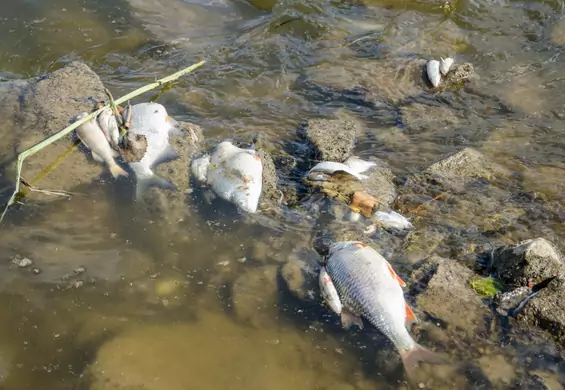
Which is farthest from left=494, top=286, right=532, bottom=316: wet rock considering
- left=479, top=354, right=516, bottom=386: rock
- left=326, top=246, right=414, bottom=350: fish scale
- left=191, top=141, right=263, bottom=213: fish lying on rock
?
left=191, top=141, right=263, bottom=213: fish lying on rock

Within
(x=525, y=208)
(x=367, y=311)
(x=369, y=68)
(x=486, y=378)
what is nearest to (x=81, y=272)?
(x=367, y=311)

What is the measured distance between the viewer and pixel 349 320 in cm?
408

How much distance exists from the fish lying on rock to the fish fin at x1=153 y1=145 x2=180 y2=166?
0.73 ft

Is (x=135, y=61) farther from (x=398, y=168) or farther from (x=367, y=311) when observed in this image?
(x=367, y=311)

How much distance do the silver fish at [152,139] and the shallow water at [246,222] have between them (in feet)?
0.97

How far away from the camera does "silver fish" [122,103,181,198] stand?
5242mm

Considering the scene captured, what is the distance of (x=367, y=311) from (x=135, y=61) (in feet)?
17.5

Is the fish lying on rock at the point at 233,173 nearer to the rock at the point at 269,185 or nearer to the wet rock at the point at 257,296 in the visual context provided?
the rock at the point at 269,185

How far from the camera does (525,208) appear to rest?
16.9ft

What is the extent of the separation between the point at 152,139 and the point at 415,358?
3.34m

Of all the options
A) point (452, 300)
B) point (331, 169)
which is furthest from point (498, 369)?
point (331, 169)

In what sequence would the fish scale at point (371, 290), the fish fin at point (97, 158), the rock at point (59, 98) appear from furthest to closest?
the rock at point (59, 98) → the fish fin at point (97, 158) → the fish scale at point (371, 290)

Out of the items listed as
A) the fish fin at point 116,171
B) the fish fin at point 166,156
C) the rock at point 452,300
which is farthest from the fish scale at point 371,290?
the fish fin at point 116,171

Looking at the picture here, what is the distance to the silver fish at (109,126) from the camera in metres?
5.49
